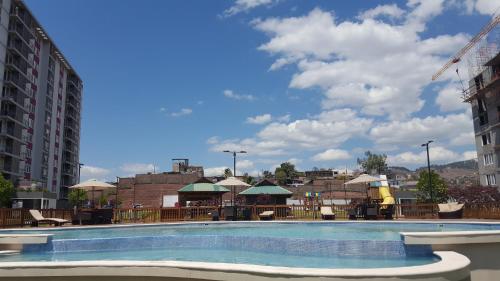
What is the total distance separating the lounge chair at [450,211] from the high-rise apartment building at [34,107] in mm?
55334

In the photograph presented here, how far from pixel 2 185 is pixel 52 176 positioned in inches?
1204

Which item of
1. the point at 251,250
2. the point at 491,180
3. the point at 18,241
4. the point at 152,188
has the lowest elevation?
the point at 251,250

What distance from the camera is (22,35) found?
2616 inches

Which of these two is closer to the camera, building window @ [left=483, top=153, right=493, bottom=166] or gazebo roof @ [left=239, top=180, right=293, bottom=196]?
gazebo roof @ [left=239, top=180, right=293, bottom=196]

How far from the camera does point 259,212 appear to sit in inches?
933

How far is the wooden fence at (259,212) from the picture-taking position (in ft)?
73.5

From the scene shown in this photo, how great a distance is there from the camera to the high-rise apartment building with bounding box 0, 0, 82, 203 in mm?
61625

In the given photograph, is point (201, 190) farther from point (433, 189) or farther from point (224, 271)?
point (433, 189)

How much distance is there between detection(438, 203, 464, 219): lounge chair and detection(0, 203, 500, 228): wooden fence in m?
1.01

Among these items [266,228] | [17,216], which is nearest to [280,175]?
[17,216]

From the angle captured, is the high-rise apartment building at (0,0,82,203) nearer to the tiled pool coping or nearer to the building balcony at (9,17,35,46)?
the building balcony at (9,17,35,46)

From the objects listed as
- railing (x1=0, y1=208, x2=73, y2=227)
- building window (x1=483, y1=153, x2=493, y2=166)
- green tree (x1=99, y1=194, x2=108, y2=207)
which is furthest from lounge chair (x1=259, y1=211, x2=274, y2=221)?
green tree (x1=99, y1=194, x2=108, y2=207)

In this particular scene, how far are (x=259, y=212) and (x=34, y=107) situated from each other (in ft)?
202

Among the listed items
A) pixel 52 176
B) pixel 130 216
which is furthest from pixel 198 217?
pixel 52 176
